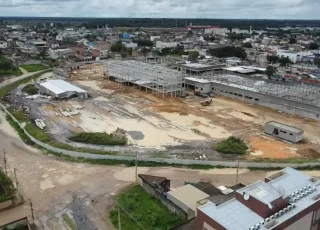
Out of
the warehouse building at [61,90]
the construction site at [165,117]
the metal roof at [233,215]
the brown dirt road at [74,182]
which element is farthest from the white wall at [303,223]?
the warehouse building at [61,90]

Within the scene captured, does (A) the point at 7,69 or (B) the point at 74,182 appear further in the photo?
(A) the point at 7,69

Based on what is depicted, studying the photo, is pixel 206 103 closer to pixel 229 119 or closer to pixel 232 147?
pixel 229 119

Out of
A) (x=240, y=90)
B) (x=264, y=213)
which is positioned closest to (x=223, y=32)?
(x=240, y=90)

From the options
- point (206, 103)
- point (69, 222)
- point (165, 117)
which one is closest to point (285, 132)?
point (165, 117)

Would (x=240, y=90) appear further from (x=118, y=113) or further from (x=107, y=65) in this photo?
(x=107, y=65)

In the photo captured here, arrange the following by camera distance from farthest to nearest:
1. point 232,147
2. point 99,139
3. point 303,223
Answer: point 99,139, point 232,147, point 303,223

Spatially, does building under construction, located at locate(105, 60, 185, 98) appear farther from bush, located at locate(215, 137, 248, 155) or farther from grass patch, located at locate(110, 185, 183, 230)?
grass patch, located at locate(110, 185, 183, 230)
